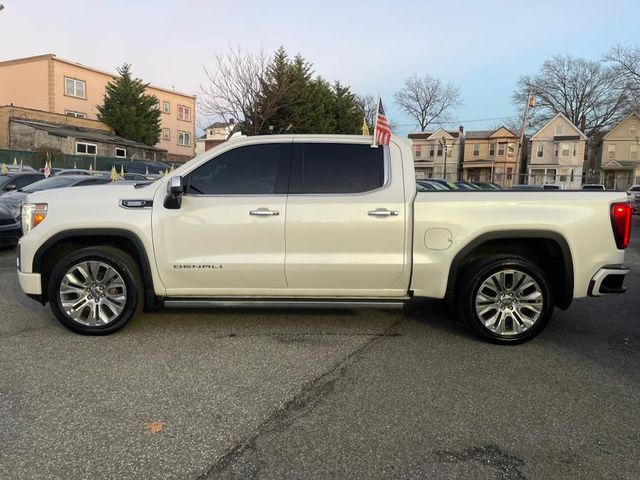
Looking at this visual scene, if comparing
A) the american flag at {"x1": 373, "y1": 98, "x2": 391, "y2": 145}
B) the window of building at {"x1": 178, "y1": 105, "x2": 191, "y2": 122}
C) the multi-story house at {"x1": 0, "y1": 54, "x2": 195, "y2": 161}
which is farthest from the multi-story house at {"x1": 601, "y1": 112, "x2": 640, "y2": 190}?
the american flag at {"x1": 373, "y1": 98, "x2": 391, "y2": 145}

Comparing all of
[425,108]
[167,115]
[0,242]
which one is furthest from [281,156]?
[425,108]

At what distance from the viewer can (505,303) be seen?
186 inches

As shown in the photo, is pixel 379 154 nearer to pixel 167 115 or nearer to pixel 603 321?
pixel 603 321

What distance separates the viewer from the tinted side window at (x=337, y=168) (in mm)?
4777

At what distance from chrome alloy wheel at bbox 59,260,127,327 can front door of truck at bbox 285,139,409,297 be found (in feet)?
5.47

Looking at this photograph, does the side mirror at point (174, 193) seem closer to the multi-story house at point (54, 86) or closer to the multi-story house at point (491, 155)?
the multi-story house at point (54, 86)

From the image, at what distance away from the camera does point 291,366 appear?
419 cm

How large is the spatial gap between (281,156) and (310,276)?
121 cm

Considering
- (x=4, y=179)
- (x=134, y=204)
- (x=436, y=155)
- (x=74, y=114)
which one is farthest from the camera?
(x=436, y=155)

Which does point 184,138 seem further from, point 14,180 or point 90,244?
point 90,244

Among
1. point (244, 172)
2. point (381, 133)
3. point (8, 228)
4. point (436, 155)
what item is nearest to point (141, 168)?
point (8, 228)

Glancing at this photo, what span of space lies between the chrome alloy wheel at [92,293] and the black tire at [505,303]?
3.30 m

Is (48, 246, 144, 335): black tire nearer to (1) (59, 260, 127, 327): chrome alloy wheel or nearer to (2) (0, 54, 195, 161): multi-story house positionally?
(1) (59, 260, 127, 327): chrome alloy wheel

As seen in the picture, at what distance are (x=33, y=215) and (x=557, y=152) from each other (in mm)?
61893
